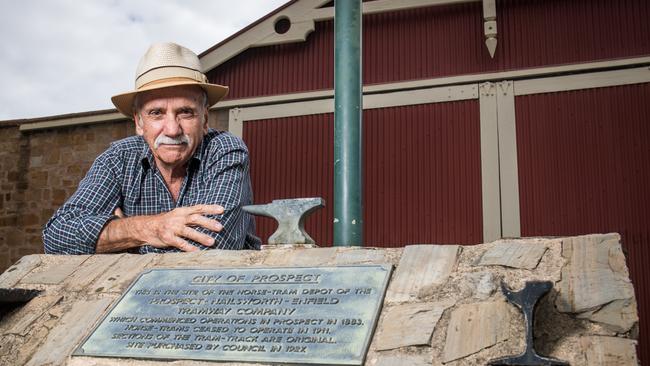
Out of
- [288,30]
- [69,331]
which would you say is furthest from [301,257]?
[288,30]

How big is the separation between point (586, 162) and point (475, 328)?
5542 millimetres

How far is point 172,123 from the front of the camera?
3.14 m

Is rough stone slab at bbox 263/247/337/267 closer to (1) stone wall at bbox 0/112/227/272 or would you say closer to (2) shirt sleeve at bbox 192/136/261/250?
(2) shirt sleeve at bbox 192/136/261/250

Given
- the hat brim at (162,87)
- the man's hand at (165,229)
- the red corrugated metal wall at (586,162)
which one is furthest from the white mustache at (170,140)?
the red corrugated metal wall at (586,162)

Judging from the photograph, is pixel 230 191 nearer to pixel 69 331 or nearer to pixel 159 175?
pixel 159 175

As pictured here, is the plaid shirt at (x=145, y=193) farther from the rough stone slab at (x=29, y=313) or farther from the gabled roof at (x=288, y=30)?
the gabled roof at (x=288, y=30)

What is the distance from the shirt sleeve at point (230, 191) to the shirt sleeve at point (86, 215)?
1.48 feet

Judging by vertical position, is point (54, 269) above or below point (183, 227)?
below

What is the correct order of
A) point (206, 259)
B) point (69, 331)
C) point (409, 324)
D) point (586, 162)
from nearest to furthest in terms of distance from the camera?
point (409, 324) → point (69, 331) → point (206, 259) → point (586, 162)

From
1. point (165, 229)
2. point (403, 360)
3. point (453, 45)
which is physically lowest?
point (403, 360)

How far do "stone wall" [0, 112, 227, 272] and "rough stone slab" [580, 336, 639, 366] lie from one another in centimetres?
749

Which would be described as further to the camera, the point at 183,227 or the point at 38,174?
the point at 38,174

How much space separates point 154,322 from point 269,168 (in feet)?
18.9

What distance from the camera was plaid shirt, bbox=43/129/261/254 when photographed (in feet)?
9.70
